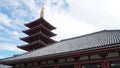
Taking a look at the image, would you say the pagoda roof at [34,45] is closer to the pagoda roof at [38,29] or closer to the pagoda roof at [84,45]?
the pagoda roof at [38,29]

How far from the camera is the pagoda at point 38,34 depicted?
91.8ft

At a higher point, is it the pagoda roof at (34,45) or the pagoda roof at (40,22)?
the pagoda roof at (40,22)

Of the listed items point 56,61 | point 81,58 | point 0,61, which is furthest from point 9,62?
point 81,58

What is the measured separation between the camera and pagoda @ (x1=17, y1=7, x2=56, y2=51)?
2799 cm

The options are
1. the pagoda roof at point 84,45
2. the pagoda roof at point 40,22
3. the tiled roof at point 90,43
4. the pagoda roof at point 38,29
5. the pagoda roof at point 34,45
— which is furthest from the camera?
the pagoda roof at point 40,22

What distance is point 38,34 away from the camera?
2850 cm

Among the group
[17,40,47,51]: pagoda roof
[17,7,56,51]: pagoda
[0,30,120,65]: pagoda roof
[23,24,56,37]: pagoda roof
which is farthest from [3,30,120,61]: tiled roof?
[23,24,56,37]: pagoda roof

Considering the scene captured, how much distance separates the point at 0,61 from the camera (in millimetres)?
14391

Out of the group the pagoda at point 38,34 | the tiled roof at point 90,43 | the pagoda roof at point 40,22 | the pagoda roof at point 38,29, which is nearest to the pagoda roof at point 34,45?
the pagoda at point 38,34

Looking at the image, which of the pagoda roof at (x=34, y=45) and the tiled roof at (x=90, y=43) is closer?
the tiled roof at (x=90, y=43)

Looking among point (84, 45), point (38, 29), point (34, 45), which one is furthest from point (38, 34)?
point (84, 45)

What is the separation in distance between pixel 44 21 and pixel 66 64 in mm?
22097

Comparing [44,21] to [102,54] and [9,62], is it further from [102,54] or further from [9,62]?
[102,54]

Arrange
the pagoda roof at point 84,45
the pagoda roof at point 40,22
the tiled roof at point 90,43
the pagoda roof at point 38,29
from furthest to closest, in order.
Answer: the pagoda roof at point 40,22 < the pagoda roof at point 38,29 < the tiled roof at point 90,43 < the pagoda roof at point 84,45
